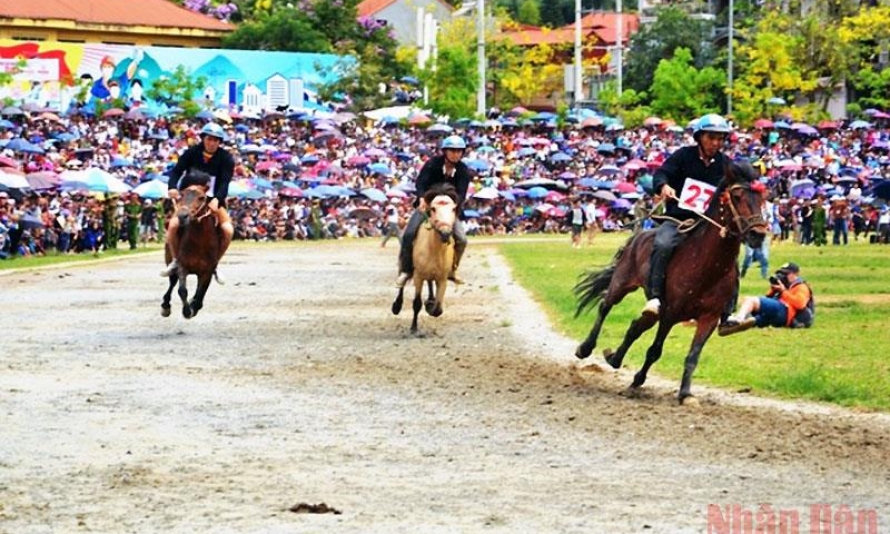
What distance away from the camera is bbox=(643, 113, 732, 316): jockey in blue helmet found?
53.6 ft

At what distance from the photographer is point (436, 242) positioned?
22.7m

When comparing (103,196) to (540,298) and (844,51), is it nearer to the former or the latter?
(540,298)

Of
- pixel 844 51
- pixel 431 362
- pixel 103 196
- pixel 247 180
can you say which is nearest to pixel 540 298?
pixel 431 362

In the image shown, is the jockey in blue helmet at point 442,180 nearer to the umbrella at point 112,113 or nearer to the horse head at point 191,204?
the horse head at point 191,204

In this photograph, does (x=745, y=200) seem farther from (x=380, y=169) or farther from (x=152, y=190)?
(x=380, y=169)

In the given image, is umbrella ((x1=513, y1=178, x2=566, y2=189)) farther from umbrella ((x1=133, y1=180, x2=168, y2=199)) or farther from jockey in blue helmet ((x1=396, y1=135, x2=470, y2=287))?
jockey in blue helmet ((x1=396, y1=135, x2=470, y2=287))

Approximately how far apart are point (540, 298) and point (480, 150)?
171 feet

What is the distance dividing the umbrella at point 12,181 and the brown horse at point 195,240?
2761 cm

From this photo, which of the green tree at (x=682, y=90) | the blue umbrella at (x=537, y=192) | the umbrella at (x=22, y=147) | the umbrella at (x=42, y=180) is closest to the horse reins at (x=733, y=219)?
the umbrella at (x=42, y=180)

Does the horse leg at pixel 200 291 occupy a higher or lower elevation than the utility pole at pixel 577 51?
lower

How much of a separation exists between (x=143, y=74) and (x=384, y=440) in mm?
78087

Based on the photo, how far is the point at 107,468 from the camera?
11188 millimetres

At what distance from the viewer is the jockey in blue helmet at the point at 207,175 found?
2273 cm

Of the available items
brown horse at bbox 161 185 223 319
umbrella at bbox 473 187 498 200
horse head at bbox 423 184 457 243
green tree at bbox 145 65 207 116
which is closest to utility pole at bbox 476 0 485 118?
green tree at bbox 145 65 207 116
